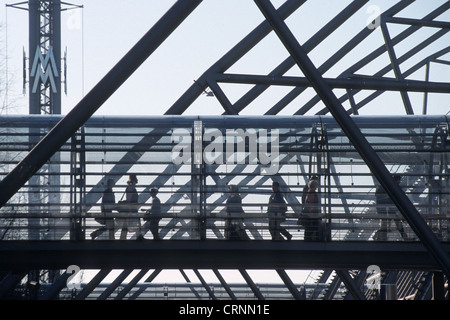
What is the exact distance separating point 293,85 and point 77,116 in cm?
1208

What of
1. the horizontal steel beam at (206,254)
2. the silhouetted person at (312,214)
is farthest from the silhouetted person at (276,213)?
the silhouetted person at (312,214)

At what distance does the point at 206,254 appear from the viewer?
55.1 feet

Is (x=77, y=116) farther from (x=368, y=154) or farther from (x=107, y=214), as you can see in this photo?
(x=368, y=154)

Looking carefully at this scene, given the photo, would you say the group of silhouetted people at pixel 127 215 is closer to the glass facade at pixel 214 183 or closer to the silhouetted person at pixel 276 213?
the glass facade at pixel 214 183

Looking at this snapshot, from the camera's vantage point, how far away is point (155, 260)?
1666 cm

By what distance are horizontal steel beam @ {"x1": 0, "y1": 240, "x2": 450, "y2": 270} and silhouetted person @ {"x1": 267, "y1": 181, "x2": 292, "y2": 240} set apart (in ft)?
0.66

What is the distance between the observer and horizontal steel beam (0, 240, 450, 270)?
16.5 meters

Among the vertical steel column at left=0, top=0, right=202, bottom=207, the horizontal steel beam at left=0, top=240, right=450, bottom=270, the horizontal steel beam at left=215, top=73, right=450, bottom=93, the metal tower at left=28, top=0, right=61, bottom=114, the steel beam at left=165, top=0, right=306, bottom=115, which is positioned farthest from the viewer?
the metal tower at left=28, top=0, right=61, bottom=114

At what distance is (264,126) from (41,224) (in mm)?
4321

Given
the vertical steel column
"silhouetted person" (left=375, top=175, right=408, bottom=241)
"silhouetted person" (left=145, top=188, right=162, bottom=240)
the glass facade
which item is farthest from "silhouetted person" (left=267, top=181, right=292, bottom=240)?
the vertical steel column

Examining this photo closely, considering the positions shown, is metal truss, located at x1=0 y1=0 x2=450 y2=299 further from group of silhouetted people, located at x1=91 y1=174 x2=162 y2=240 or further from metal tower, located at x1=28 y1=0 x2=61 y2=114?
metal tower, located at x1=28 y1=0 x2=61 y2=114
